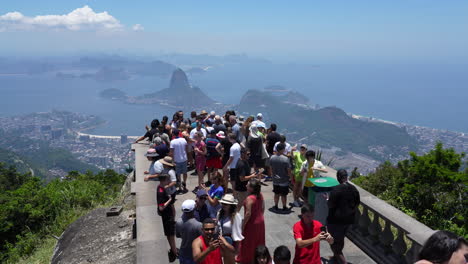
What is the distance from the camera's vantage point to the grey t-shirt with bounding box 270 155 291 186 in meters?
7.98

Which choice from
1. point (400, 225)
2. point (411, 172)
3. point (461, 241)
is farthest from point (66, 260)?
point (411, 172)

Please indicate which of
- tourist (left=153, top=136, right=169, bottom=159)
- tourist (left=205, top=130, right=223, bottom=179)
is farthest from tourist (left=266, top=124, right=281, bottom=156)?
tourist (left=153, top=136, right=169, bottom=159)

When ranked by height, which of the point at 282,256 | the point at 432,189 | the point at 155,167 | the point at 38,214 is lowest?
the point at 38,214

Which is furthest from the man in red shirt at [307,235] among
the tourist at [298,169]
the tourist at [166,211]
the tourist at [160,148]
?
the tourist at [160,148]

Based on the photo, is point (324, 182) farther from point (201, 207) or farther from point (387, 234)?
point (201, 207)

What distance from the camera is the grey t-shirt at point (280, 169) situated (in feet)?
26.2

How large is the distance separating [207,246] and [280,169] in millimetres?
3881

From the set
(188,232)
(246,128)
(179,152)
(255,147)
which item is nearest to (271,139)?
(255,147)

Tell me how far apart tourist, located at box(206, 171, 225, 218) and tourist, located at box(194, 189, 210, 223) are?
0.15 meters

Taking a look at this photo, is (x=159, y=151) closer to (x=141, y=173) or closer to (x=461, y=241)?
(x=141, y=173)

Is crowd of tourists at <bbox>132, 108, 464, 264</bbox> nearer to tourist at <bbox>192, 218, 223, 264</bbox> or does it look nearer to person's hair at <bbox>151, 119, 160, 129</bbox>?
tourist at <bbox>192, 218, 223, 264</bbox>

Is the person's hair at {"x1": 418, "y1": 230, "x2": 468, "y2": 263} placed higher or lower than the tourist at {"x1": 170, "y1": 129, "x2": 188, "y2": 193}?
higher

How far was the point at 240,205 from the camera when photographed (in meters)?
7.29

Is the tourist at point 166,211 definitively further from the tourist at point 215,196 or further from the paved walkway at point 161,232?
the tourist at point 215,196
